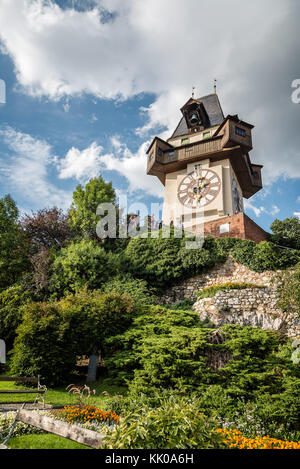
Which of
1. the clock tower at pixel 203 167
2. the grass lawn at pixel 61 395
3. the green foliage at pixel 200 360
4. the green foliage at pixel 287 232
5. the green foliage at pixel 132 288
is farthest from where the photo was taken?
the clock tower at pixel 203 167

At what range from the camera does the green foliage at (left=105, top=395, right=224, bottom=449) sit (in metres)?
3.19

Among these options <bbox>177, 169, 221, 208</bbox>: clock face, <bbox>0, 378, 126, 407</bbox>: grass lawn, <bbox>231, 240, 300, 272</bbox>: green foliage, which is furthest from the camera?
<bbox>177, 169, 221, 208</bbox>: clock face

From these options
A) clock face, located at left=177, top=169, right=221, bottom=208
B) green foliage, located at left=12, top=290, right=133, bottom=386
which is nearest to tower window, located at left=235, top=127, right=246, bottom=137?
clock face, located at left=177, top=169, right=221, bottom=208

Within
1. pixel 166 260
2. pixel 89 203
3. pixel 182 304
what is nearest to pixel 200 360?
pixel 182 304

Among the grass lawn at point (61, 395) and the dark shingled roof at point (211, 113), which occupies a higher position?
the dark shingled roof at point (211, 113)

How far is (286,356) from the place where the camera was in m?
8.45

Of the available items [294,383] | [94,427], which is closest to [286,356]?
[294,383]

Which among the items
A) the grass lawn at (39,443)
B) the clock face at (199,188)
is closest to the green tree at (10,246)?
the clock face at (199,188)

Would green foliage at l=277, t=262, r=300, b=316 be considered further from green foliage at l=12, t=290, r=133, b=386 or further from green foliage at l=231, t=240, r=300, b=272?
green foliage at l=12, t=290, r=133, b=386

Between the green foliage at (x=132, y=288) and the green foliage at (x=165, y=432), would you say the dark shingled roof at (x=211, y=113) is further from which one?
the green foliage at (x=165, y=432)

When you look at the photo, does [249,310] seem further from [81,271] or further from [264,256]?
[81,271]

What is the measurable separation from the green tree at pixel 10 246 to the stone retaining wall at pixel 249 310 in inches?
479

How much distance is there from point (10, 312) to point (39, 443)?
9.55 metres

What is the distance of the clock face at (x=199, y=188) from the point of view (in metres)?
24.2
